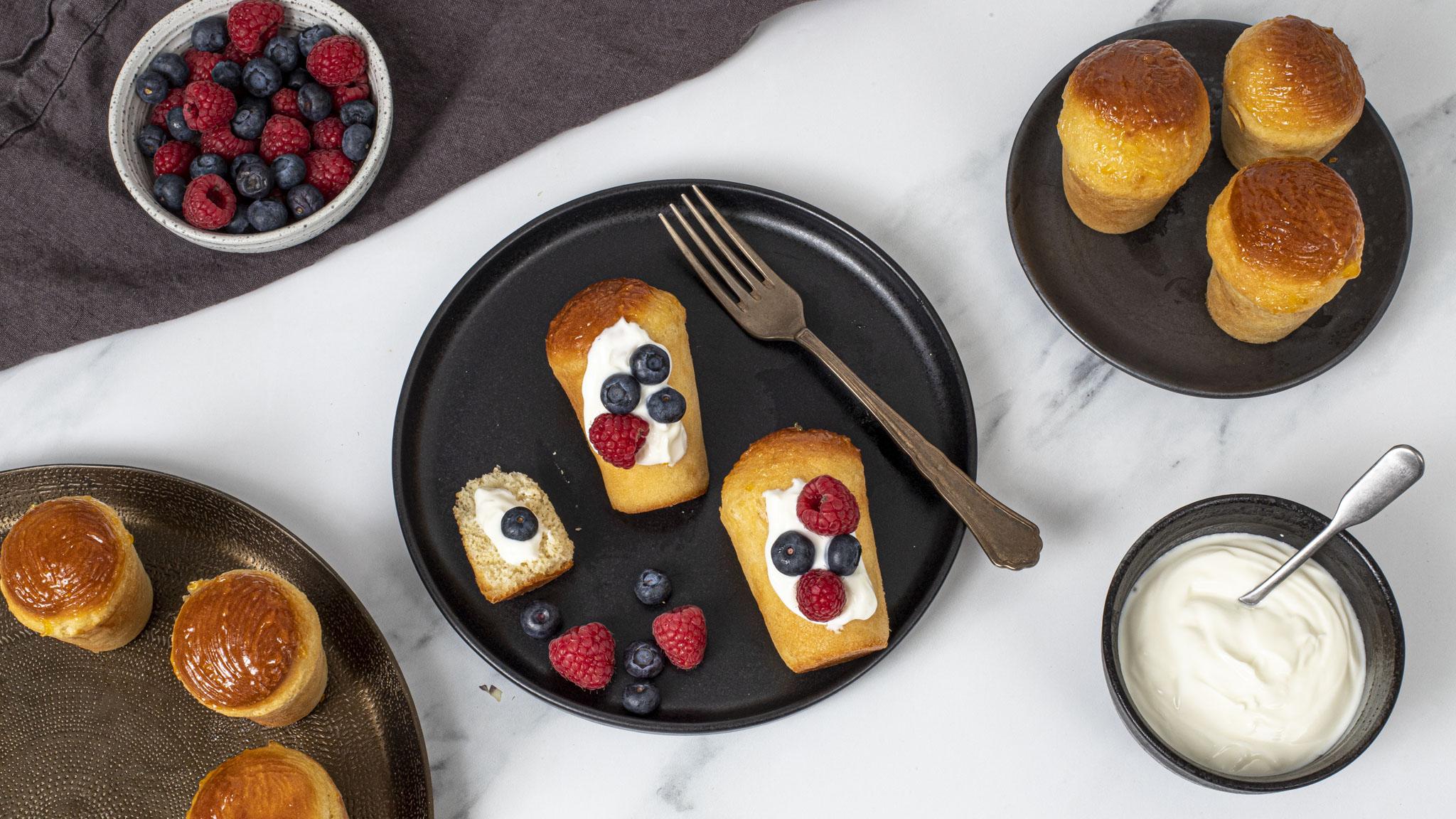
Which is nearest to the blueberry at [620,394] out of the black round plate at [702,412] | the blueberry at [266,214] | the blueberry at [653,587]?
the black round plate at [702,412]

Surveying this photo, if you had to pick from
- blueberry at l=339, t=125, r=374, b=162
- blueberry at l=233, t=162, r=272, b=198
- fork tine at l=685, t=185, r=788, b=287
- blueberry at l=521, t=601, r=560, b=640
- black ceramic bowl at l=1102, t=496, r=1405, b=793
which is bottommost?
blueberry at l=521, t=601, r=560, b=640

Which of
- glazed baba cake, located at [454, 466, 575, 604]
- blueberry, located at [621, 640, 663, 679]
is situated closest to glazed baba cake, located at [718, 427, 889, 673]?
blueberry, located at [621, 640, 663, 679]

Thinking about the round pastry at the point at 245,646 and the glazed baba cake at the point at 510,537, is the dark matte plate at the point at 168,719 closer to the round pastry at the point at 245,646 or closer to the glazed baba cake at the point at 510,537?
the round pastry at the point at 245,646

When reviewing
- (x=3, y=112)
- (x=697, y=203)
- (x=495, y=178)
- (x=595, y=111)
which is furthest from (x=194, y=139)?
(x=697, y=203)

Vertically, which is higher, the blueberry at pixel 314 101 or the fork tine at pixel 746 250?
→ the fork tine at pixel 746 250

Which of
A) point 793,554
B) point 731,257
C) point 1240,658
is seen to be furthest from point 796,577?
point 1240,658

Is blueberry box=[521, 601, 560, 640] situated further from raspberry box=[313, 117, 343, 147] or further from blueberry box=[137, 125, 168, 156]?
blueberry box=[137, 125, 168, 156]

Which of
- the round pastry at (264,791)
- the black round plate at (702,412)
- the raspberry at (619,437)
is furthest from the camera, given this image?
the black round plate at (702,412)

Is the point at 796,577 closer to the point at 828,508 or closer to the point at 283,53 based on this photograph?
the point at 828,508
